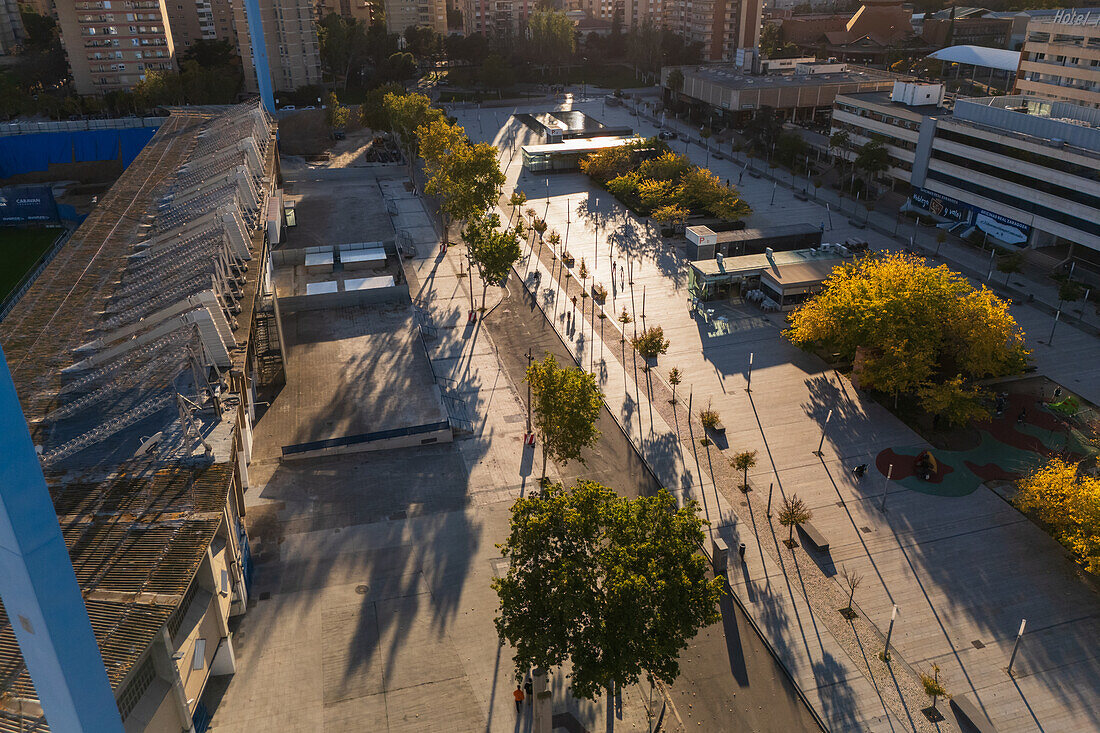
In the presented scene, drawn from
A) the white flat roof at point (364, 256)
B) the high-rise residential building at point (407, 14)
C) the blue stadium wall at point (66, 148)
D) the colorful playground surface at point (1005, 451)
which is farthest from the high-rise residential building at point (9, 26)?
the colorful playground surface at point (1005, 451)

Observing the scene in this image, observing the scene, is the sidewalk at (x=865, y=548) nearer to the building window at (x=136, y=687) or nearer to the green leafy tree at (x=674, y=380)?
the green leafy tree at (x=674, y=380)

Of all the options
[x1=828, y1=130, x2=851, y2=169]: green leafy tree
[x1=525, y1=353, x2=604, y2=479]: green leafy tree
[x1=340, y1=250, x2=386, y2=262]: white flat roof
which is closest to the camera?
[x1=525, y1=353, x2=604, y2=479]: green leafy tree

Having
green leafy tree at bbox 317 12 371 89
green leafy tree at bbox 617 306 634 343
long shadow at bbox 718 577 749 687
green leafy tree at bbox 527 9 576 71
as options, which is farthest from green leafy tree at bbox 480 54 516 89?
long shadow at bbox 718 577 749 687

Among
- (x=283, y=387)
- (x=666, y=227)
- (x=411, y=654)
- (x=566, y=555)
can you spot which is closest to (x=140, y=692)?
(x=411, y=654)

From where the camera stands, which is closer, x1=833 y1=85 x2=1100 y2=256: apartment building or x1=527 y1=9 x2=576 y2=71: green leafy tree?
x1=833 y1=85 x2=1100 y2=256: apartment building

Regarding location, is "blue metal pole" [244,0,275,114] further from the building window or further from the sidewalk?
the building window
